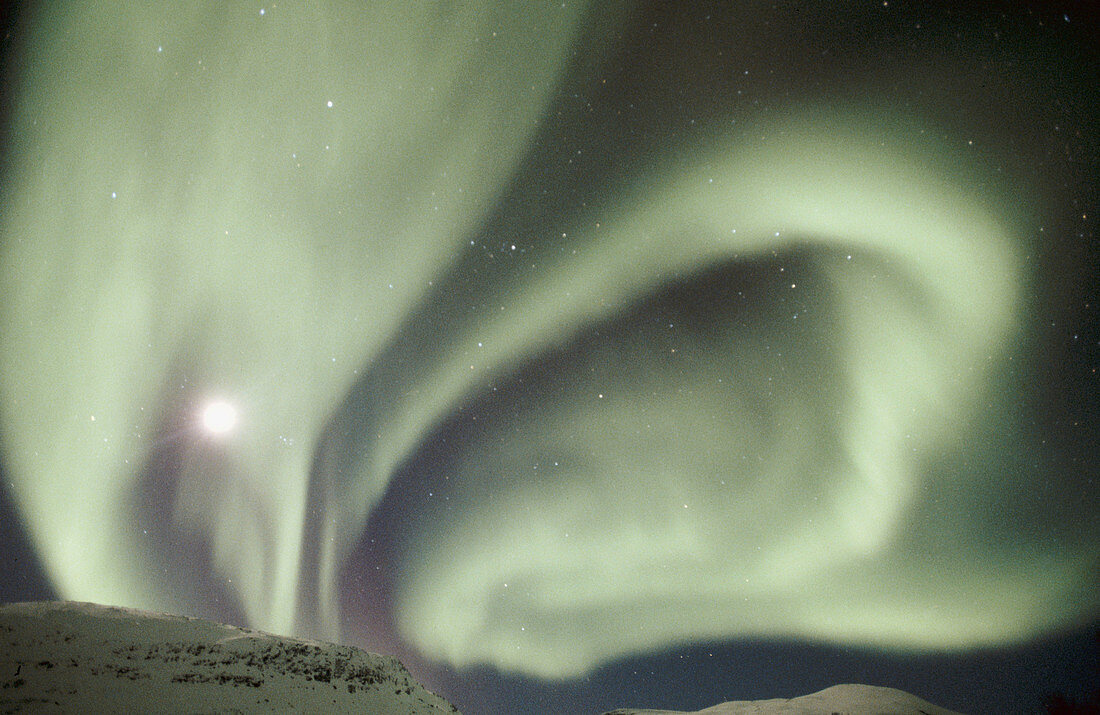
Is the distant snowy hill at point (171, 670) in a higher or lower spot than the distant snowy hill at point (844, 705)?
higher

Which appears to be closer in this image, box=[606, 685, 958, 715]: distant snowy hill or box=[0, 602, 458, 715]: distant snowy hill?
box=[0, 602, 458, 715]: distant snowy hill

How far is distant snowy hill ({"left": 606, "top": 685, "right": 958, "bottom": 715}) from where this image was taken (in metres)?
24.3

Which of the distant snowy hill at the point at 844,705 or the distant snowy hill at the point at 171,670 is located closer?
the distant snowy hill at the point at 171,670

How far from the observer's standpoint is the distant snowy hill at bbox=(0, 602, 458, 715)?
11.5 m

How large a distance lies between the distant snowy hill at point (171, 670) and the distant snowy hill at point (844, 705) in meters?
17.5

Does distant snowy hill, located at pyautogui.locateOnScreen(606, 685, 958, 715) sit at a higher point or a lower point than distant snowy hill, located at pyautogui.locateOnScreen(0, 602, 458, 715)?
lower

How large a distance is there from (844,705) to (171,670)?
30.2 m

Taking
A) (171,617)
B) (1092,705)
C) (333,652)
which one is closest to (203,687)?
(333,652)

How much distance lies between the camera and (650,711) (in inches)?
1324

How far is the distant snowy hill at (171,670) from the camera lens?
11.5 meters

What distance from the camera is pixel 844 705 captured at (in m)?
25.5

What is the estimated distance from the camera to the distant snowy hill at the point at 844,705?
2427 centimetres

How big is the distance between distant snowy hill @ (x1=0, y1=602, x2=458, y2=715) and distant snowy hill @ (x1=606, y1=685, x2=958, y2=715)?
57.3ft

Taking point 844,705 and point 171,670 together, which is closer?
point 171,670
